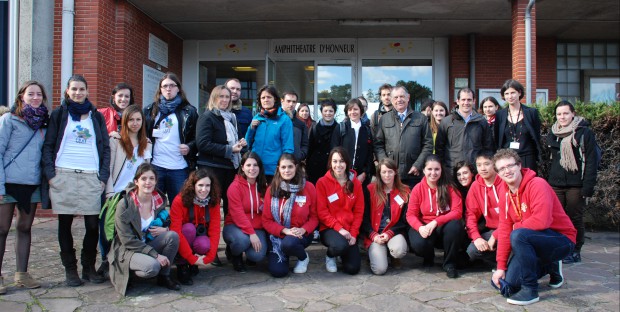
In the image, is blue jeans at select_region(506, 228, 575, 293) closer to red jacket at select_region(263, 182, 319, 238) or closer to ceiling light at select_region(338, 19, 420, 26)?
red jacket at select_region(263, 182, 319, 238)

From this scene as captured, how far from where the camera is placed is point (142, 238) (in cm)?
425

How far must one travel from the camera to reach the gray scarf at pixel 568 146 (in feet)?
17.9

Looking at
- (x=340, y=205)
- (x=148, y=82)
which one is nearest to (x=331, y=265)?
(x=340, y=205)

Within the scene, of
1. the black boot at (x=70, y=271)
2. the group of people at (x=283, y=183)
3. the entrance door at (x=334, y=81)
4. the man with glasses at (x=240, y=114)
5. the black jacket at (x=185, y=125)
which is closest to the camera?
the group of people at (x=283, y=183)

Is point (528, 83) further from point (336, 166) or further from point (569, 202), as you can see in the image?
point (336, 166)

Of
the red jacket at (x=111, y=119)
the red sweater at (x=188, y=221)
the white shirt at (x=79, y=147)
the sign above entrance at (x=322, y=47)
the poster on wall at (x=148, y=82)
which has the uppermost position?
the sign above entrance at (x=322, y=47)

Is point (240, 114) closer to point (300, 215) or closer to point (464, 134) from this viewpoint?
point (300, 215)

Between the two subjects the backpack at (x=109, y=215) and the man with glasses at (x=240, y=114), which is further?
the man with glasses at (x=240, y=114)

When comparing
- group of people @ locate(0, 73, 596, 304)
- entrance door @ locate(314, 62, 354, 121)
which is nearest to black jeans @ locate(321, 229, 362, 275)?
group of people @ locate(0, 73, 596, 304)

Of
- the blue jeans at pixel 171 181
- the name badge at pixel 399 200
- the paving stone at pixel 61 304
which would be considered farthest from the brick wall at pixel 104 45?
the name badge at pixel 399 200

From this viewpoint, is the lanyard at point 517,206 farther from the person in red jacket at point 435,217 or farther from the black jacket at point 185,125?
the black jacket at point 185,125

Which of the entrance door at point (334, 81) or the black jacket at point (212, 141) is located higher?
the entrance door at point (334, 81)

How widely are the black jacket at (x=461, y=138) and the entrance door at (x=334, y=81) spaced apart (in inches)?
264

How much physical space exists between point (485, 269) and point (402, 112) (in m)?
1.93
